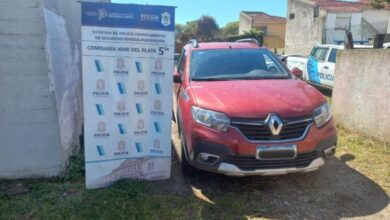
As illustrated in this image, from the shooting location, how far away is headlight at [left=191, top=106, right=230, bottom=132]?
368 centimetres

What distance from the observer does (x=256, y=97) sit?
3938mm

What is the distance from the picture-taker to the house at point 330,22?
21.3 m

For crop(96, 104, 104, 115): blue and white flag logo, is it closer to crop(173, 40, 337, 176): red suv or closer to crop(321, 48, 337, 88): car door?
crop(173, 40, 337, 176): red suv

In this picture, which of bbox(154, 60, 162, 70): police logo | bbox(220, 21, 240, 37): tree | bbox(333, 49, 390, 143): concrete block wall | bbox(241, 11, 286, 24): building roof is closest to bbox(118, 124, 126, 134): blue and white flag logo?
bbox(154, 60, 162, 70): police logo

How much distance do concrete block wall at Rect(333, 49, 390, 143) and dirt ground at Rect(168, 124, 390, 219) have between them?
153cm

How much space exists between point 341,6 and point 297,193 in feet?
77.6

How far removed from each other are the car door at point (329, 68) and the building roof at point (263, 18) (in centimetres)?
3137

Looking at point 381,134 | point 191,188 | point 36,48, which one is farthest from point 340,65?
point 36,48

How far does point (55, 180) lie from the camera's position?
13.2 feet

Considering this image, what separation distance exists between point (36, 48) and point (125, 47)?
0.97m

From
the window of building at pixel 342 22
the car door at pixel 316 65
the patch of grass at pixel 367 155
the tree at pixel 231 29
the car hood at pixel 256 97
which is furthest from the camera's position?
the tree at pixel 231 29

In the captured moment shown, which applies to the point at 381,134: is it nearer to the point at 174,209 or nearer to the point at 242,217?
the point at 242,217

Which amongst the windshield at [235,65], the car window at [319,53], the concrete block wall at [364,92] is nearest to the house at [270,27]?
the car window at [319,53]

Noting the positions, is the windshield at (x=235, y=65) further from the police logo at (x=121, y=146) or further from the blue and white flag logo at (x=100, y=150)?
the blue and white flag logo at (x=100, y=150)
